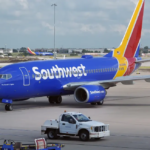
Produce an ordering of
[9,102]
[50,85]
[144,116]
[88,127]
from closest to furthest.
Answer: [88,127], [144,116], [9,102], [50,85]

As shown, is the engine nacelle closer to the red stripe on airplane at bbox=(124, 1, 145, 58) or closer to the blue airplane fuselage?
the blue airplane fuselage

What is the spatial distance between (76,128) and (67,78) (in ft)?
53.1

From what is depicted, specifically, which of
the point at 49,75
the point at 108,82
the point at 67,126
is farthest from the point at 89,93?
the point at 67,126

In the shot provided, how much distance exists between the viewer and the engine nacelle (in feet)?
121

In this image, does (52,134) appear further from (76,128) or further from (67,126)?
(76,128)

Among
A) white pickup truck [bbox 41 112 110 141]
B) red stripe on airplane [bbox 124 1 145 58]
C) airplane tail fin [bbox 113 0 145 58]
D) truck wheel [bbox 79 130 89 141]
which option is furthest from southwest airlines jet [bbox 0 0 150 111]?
truck wheel [bbox 79 130 89 141]

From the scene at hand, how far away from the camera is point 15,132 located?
2617cm

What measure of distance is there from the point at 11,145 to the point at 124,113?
54.6ft

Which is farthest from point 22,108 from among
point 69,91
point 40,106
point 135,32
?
point 135,32

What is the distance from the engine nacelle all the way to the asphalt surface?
72 centimetres

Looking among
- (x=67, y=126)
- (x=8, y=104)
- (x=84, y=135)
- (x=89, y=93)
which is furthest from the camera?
(x=89, y=93)

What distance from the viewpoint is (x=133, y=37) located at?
158 feet

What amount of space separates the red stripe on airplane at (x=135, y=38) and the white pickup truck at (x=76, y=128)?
24.6 metres

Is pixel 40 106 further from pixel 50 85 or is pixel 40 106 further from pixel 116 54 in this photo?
pixel 116 54
